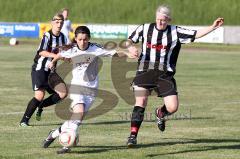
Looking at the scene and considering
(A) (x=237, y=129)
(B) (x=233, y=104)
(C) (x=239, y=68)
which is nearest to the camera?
(A) (x=237, y=129)

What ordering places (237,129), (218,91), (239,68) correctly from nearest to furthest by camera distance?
1. (237,129)
2. (218,91)
3. (239,68)

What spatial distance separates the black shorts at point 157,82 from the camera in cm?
1104

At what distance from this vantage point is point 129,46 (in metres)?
10.7

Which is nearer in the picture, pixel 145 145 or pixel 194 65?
pixel 145 145

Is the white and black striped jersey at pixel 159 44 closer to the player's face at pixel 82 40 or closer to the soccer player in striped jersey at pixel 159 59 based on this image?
the soccer player in striped jersey at pixel 159 59

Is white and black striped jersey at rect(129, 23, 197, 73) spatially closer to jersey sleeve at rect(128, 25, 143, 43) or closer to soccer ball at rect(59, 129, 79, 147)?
jersey sleeve at rect(128, 25, 143, 43)

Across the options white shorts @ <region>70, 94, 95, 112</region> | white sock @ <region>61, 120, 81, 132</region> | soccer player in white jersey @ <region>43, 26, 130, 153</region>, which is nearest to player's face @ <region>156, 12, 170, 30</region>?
soccer player in white jersey @ <region>43, 26, 130, 153</region>

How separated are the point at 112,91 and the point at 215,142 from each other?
9.30 meters

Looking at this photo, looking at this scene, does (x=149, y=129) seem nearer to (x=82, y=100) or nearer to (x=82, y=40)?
(x=82, y=100)

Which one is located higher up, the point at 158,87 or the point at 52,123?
the point at 158,87

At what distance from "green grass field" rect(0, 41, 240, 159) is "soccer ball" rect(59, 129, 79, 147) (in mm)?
172

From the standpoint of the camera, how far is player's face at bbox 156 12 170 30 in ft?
35.3

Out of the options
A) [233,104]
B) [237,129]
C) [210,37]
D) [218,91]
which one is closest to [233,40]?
[210,37]

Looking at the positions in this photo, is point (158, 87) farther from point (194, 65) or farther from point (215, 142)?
point (194, 65)
